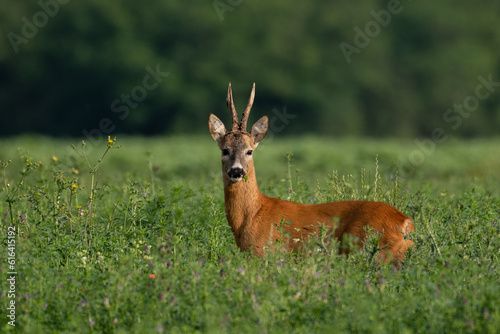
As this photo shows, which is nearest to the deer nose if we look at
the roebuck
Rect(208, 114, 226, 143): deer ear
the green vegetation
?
the roebuck

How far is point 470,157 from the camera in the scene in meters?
24.5

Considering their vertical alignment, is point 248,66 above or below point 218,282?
above

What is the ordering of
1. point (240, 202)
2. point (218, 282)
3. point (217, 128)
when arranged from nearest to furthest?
1. point (218, 282)
2. point (240, 202)
3. point (217, 128)

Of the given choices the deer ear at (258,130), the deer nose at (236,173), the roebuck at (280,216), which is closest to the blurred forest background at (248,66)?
the deer ear at (258,130)

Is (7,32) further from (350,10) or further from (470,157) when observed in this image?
(470,157)

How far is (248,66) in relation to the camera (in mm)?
43500

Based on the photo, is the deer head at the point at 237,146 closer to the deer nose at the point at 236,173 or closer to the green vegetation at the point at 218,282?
the deer nose at the point at 236,173

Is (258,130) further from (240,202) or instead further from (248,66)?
(248,66)

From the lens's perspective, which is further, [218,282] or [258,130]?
[258,130]

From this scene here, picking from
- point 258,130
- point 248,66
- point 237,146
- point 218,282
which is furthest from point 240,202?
point 248,66

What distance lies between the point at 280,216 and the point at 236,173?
558 mm

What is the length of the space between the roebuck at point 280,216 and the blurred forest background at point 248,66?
31299 mm

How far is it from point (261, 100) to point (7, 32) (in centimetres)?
1526

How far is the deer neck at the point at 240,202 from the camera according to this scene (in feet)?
22.7
